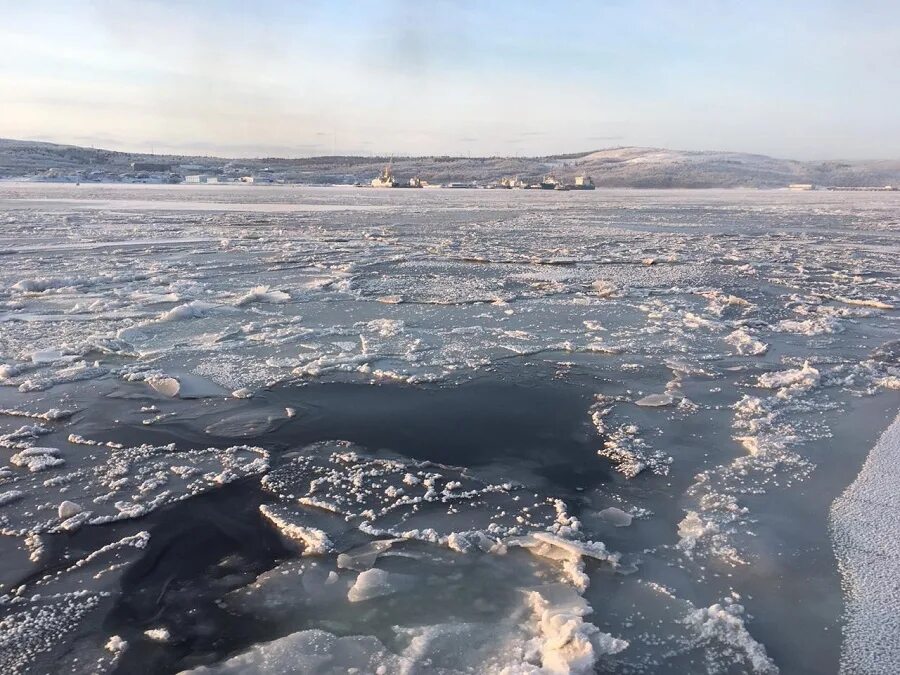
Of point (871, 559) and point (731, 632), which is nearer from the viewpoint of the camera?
point (731, 632)

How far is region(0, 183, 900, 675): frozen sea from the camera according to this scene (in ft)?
7.94

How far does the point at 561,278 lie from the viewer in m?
10.3

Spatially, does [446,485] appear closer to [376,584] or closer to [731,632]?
[376,584]

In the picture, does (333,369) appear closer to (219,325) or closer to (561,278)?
(219,325)

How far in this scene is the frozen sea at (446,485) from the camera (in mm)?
2420

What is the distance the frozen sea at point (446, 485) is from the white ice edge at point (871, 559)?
1 centimetres

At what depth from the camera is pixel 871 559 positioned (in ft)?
9.47

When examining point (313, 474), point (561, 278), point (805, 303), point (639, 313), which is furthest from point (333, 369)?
point (805, 303)

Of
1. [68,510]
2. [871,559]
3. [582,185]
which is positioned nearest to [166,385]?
[68,510]

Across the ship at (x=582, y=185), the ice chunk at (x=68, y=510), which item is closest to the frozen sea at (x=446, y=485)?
the ice chunk at (x=68, y=510)

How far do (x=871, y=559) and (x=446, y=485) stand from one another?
6.61 feet

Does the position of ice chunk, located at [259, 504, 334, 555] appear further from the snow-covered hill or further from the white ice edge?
the snow-covered hill

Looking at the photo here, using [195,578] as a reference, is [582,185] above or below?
above

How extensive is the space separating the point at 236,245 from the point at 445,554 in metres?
12.7
